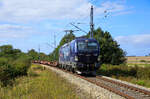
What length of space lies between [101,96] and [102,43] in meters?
25.7

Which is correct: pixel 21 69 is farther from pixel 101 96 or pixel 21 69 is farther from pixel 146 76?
pixel 101 96

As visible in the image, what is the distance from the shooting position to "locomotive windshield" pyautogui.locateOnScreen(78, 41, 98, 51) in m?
18.3

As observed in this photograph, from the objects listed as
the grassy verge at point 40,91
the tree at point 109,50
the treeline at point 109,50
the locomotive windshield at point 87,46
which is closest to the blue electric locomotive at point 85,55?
the locomotive windshield at point 87,46

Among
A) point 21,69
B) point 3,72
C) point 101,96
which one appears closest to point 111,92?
point 101,96

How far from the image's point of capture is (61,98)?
7453mm

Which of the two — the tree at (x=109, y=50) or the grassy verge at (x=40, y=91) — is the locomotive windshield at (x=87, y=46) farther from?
the tree at (x=109, y=50)

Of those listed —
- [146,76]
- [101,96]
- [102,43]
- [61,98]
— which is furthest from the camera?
[102,43]

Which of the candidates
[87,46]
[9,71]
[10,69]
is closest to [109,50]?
[87,46]

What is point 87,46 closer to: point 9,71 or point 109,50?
point 9,71

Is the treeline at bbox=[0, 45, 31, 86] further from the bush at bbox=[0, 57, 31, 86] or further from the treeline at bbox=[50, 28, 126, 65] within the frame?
the treeline at bbox=[50, 28, 126, 65]

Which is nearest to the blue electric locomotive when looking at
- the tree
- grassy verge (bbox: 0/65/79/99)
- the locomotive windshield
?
the locomotive windshield

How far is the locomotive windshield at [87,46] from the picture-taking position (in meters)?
18.3

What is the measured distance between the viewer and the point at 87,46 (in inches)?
722

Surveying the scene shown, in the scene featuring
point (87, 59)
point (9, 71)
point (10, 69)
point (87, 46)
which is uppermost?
point (87, 46)
